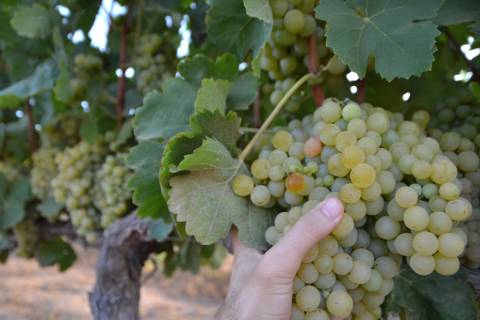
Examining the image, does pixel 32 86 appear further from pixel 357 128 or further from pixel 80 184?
pixel 357 128

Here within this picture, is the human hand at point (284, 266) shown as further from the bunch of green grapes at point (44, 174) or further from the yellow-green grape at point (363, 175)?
the bunch of green grapes at point (44, 174)

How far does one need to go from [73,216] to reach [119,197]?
0.24m

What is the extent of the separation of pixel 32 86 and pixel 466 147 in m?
1.28

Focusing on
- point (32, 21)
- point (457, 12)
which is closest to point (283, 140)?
point (457, 12)

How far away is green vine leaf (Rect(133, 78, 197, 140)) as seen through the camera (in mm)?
1112

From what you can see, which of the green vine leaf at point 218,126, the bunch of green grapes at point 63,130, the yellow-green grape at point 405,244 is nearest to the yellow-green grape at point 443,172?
the yellow-green grape at point 405,244

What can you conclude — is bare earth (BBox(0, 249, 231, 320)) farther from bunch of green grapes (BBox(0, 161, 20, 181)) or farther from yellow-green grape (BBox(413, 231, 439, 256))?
yellow-green grape (BBox(413, 231, 439, 256))

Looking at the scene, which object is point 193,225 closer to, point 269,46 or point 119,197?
point 269,46

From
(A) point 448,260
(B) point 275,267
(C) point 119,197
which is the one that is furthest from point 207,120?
(C) point 119,197

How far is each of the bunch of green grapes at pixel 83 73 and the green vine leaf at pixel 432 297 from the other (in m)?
1.31

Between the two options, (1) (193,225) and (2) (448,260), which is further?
(1) (193,225)

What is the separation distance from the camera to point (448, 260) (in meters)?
0.82

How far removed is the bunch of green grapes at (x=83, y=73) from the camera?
72.1 inches

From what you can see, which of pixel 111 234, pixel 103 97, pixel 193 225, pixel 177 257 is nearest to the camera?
pixel 193 225
